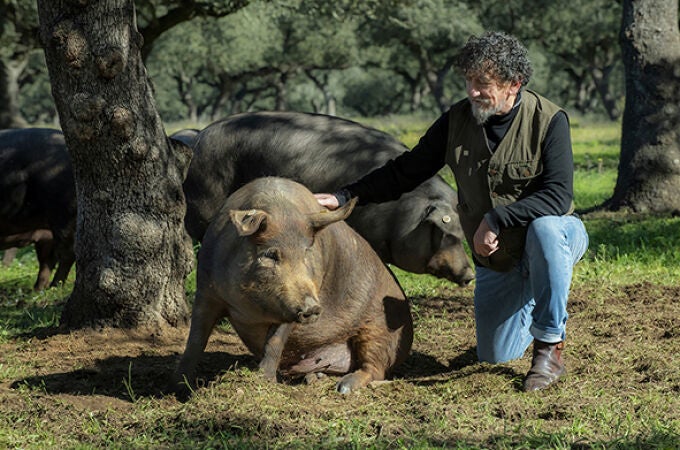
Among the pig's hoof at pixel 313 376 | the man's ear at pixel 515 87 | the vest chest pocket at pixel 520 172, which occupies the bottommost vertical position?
the pig's hoof at pixel 313 376

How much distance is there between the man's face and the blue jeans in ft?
2.07

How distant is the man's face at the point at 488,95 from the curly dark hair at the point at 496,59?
0.03 metres

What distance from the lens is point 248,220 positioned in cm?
411

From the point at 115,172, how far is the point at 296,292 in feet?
7.69

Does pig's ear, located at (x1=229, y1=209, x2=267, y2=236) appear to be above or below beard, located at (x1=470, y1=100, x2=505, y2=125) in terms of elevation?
below

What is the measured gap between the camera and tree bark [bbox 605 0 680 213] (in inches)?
418

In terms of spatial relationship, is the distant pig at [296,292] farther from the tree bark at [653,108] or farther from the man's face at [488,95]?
the tree bark at [653,108]

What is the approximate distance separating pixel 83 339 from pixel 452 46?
128 feet

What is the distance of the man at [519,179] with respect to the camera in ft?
15.4

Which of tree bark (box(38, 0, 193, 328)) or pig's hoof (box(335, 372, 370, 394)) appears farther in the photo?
tree bark (box(38, 0, 193, 328))

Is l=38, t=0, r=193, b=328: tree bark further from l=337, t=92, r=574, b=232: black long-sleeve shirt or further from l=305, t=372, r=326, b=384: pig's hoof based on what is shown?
l=337, t=92, r=574, b=232: black long-sleeve shirt

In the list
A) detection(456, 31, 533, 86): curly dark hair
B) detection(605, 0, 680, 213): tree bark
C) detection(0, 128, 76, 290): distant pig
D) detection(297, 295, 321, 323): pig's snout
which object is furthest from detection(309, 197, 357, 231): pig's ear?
detection(605, 0, 680, 213): tree bark

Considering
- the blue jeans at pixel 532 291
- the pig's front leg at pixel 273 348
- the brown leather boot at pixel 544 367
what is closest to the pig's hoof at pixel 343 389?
the pig's front leg at pixel 273 348

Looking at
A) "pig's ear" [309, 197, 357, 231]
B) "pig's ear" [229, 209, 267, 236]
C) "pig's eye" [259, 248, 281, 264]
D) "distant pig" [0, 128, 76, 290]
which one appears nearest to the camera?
"pig's ear" [229, 209, 267, 236]
